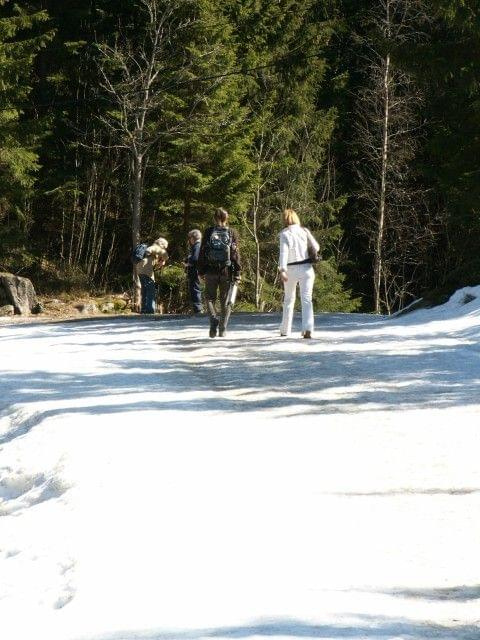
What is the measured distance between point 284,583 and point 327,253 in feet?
129

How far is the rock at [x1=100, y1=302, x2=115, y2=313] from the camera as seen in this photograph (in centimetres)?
3136

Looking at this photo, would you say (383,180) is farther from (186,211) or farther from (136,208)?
(136,208)

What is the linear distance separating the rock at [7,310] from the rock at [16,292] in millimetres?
147

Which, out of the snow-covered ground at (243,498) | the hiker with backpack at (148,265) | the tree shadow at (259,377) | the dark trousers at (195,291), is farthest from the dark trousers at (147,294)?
the snow-covered ground at (243,498)

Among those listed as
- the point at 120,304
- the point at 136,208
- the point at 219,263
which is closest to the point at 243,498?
the point at 219,263

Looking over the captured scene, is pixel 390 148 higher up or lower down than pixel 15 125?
higher up

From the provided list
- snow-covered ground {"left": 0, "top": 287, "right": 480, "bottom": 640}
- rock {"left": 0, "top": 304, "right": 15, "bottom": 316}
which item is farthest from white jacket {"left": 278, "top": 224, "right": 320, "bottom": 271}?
rock {"left": 0, "top": 304, "right": 15, "bottom": 316}

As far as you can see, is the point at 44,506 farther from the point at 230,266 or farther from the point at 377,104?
the point at 377,104

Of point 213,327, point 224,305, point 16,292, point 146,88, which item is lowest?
point 213,327

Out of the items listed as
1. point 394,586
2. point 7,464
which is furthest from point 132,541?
point 7,464

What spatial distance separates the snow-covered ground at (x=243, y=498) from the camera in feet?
16.8

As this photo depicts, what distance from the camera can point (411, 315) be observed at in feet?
65.8

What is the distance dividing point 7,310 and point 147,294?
3253 millimetres

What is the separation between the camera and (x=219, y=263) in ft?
55.0
